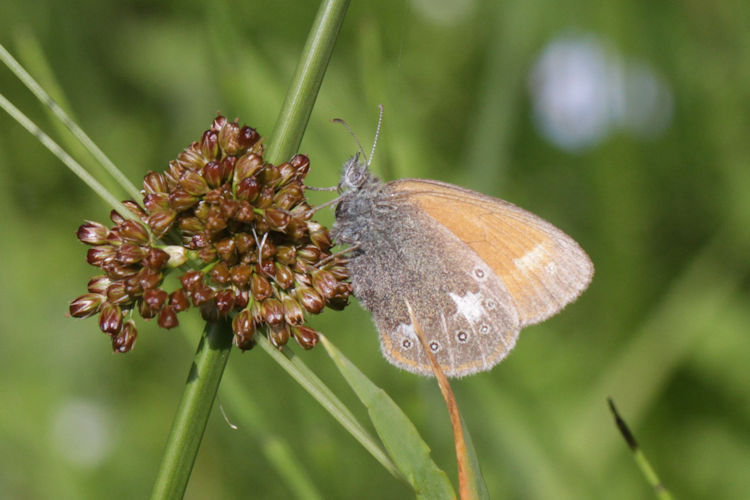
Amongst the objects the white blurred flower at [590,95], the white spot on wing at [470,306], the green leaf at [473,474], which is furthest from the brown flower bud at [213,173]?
the white blurred flower at [590,95]

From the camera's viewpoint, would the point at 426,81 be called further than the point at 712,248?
Yes

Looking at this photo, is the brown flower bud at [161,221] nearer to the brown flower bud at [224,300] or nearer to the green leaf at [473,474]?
the brown flower bud at [224,300]

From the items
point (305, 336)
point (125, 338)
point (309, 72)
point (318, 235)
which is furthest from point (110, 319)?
point (309, 72)

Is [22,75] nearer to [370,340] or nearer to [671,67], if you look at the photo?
[370,340]

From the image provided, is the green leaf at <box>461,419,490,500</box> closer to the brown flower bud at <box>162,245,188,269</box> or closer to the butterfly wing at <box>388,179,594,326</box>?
the brown flower bud at <box>162,245,188,269</box>

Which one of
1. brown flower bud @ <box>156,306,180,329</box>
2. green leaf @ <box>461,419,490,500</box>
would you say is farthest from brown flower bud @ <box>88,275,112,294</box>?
green leaf @ <box>461,419,490,500</box>

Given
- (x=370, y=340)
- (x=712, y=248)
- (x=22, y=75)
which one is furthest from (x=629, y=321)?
(x=22, y=75)
